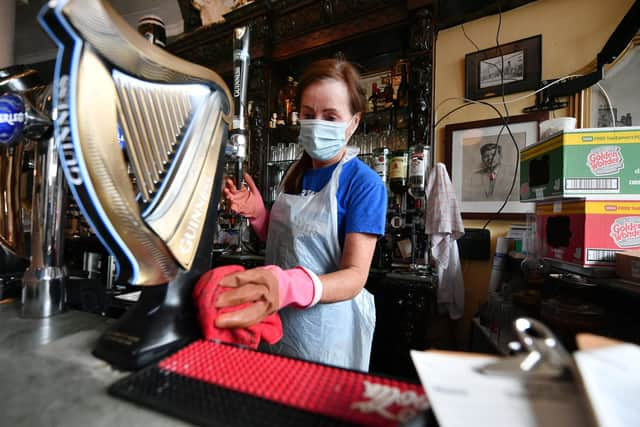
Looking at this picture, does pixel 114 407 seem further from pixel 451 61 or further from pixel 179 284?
pixel 451 61

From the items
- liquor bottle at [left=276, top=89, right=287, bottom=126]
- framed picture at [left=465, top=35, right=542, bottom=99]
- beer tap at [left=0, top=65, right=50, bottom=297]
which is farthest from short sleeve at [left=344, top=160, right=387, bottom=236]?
liquor bottle at [left=276, top=89, right=287, bottom=126]

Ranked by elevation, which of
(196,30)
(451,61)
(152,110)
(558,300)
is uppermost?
(196,30)

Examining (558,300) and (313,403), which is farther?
(558,300)

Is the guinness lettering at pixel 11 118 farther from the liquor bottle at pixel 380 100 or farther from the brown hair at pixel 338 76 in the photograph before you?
the liquor bottle at pixel 380 100

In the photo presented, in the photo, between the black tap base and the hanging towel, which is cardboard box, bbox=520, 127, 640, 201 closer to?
the hanging towel

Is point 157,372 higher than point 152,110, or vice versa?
point 152,110

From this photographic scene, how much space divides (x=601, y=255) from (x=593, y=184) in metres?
0.22

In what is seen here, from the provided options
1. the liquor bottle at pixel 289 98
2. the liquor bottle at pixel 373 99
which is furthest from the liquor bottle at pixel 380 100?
the liquor bottle at pixel 289 98

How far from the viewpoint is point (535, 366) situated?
226 millimetres

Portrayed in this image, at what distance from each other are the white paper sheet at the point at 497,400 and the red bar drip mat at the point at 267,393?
29 mm

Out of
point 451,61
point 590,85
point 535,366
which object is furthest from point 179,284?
point 451,61

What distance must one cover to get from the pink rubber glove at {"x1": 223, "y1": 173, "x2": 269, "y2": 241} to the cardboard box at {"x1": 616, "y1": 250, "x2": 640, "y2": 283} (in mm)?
1084

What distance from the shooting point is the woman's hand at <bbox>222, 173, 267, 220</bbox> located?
0.86 metres

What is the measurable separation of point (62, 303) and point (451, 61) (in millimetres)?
2441
